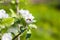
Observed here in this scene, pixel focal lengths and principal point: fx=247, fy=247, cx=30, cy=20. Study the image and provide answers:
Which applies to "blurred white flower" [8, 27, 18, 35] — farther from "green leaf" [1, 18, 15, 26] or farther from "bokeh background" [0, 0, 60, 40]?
"bokeh background" [0, 0, 60, 40]

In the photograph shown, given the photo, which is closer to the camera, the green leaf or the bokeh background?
the green leaf

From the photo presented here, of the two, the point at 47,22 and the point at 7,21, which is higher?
the point at 47,22

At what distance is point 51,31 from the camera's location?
275 cm

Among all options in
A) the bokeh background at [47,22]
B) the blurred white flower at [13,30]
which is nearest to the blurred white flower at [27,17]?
the blurred white flower at [13,30]

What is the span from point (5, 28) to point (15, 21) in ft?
0.19

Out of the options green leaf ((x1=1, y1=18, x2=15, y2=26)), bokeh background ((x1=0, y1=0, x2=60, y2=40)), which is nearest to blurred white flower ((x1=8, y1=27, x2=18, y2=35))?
green leaf ((x1=1, y1=18, x2=15, y2=26))

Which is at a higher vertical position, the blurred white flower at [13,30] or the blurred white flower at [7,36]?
the blurred white flower at [13,30]

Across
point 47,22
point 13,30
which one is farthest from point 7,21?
point 47,22

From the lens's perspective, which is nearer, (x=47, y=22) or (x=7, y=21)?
(x=7, y=21)

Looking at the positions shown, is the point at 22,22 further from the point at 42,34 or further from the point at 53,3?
the point at 53,3

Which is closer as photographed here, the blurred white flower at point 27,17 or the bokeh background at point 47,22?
the blurred white flower at point 27,17

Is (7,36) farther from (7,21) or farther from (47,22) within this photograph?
(47,22)

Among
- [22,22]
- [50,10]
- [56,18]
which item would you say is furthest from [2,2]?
[50,10]

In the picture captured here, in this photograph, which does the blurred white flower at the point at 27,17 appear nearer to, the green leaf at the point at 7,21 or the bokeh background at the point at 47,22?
the green leaf at the point at 7,21
